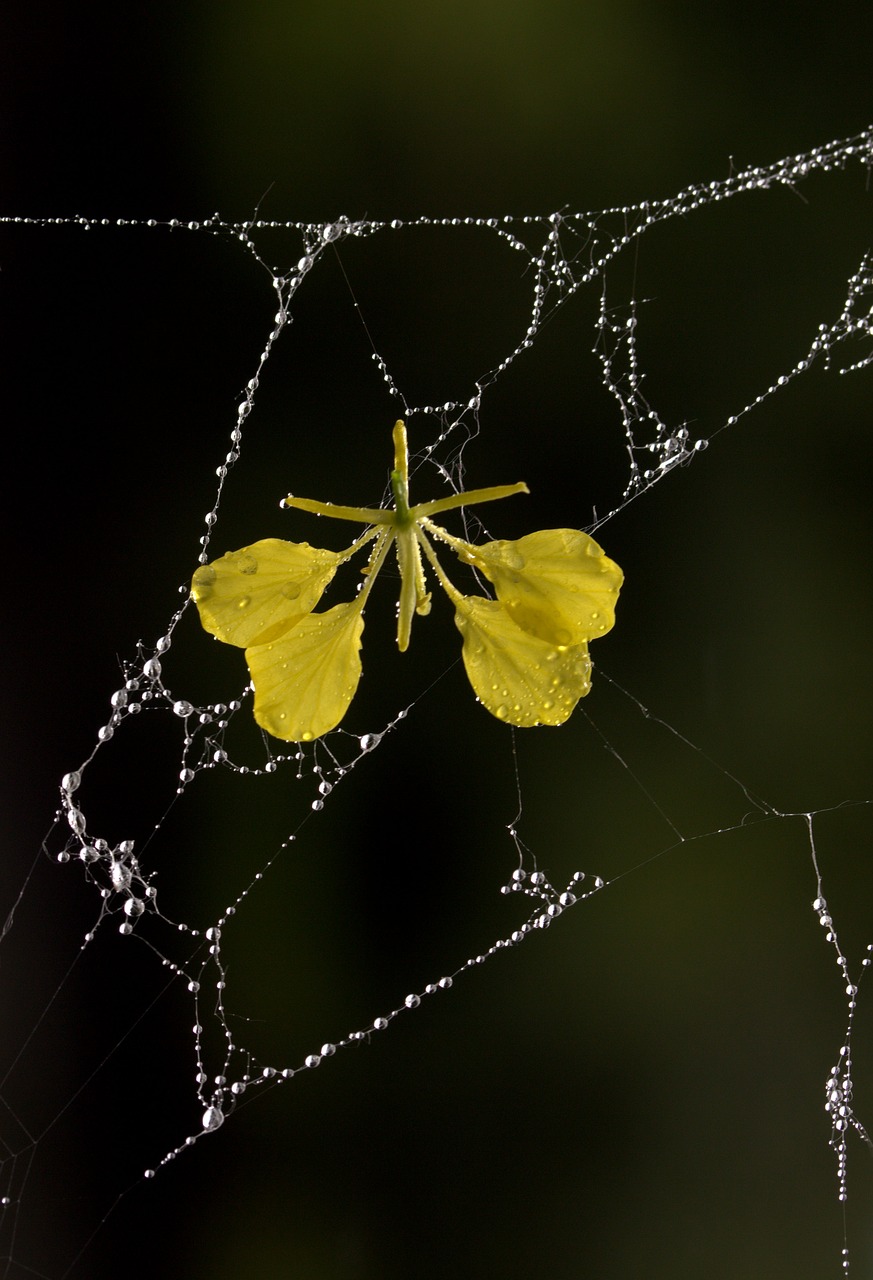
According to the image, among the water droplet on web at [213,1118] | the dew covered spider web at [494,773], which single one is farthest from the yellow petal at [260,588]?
the water droplet on web at [213,1118]

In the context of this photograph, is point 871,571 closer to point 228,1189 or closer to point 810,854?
point 810,854

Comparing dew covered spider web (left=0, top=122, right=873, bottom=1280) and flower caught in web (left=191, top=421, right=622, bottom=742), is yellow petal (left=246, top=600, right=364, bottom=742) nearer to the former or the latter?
flower caught in web (left=191, top=421, right=622, bottom=742)

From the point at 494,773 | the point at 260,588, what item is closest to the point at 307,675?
the point at 260,588

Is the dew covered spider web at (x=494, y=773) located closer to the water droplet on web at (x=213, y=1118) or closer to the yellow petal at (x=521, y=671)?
the water droplet on web at (x=213, y=1118)

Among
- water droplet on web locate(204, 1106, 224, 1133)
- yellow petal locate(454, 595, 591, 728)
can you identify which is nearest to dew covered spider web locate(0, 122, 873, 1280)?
water droplet on web locate(204, 1106, 224, 1133)

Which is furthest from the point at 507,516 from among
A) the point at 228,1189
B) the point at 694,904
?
the point at 228,1189

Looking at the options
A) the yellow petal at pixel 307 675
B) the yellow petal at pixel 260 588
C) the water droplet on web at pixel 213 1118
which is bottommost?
the water droplet on web at pixel 213 1118

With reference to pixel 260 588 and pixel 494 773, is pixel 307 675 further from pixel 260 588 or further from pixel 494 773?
pixel 494 773
